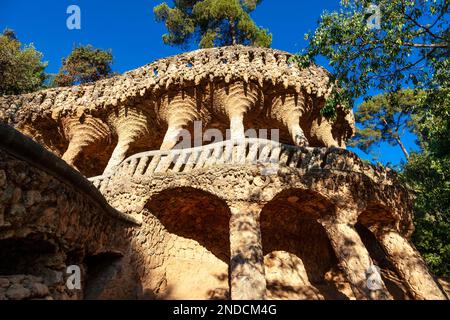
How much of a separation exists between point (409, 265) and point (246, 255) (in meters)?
4.46

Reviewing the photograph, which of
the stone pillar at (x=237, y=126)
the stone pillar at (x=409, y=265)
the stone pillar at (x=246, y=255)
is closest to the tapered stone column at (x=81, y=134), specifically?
the stone pillar at (x=237, y=126)

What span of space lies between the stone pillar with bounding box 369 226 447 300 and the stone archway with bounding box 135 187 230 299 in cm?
441

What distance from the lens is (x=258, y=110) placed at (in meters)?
12.0

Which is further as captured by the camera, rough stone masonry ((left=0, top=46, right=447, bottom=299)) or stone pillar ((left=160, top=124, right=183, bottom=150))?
stone pillar ((left=160, top=124, right=183, bottom=150))

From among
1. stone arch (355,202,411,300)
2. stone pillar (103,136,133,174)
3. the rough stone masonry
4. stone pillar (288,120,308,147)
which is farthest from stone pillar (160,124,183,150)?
stone arch (355,202,411,300)

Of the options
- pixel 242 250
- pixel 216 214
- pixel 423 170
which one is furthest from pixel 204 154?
pixel 423 170

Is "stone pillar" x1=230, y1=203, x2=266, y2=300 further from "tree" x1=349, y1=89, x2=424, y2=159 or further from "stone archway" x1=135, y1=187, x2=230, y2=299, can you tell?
"tree" x1=349, y1=89, x2=424, y2=159

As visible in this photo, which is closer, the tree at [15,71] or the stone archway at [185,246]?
the stone archway at [185,246]

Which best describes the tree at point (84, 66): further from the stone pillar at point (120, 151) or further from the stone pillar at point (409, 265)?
the stone pillar at point (409, 265)

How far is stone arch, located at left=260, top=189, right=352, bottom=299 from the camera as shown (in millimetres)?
8656

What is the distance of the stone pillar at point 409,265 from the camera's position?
745 cm

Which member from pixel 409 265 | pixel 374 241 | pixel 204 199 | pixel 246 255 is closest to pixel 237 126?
pixel 204 199

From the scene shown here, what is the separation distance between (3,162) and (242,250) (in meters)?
4.55

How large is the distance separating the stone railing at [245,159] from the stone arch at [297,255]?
1.05 m
